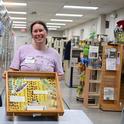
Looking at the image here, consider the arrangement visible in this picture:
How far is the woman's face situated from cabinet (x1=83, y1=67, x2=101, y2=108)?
13.8 feet

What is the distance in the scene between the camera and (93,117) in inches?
224

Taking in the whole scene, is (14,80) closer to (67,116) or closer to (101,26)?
(67,116)

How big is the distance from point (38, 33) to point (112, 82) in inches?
177

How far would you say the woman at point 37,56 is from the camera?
2.36m

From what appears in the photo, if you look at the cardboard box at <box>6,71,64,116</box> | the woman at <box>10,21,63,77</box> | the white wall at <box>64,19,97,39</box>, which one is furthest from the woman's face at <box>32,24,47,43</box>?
the white wall at <box>64,19,97,39</box>

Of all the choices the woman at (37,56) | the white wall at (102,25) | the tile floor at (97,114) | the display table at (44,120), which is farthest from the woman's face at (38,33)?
the white wall at (102,25)

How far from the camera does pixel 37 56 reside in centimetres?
240

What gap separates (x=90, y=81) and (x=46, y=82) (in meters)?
4.71

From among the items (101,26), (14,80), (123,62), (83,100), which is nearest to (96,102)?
(83,100)

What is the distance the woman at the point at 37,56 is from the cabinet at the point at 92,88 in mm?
4051

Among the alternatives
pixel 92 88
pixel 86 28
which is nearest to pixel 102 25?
pixel 86 28

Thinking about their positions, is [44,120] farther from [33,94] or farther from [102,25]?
[102,25]

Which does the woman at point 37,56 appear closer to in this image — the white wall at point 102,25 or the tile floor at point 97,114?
the tile floor at point 97,114

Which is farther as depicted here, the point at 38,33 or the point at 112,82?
the point at 112,82
